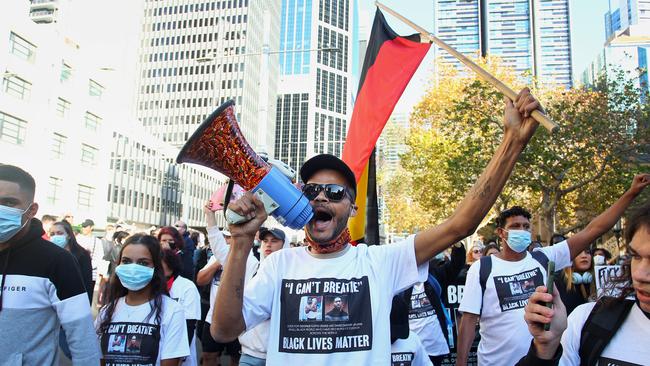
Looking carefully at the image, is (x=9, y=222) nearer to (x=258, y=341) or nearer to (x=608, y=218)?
(x=258, y=341)

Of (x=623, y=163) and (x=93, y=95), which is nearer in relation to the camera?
(x=623, y=163)

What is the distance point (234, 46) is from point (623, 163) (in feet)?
293

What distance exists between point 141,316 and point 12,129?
3547 centimetres

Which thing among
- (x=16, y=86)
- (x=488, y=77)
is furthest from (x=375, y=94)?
(x=16, y=86)

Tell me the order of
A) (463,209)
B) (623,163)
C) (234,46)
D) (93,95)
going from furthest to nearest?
(234,46) → (93,95) → (623,163) → (463,209)

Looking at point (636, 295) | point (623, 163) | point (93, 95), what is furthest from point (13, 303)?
point (93, 95)

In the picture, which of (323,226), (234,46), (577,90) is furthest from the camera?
(234,46)

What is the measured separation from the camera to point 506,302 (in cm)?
386

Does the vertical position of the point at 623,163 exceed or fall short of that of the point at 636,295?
it exceeds it

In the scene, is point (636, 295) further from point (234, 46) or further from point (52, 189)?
point (234, 46)

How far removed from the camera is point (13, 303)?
264cm

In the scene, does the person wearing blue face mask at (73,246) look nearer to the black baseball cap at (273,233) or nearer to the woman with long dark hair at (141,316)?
the black baseball cap at (273,233)

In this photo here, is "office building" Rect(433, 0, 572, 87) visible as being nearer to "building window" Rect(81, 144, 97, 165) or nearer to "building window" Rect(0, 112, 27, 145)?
"building window" Rect(81, 144, 97, 165)

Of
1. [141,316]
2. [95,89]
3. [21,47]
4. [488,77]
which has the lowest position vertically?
[141,316]
